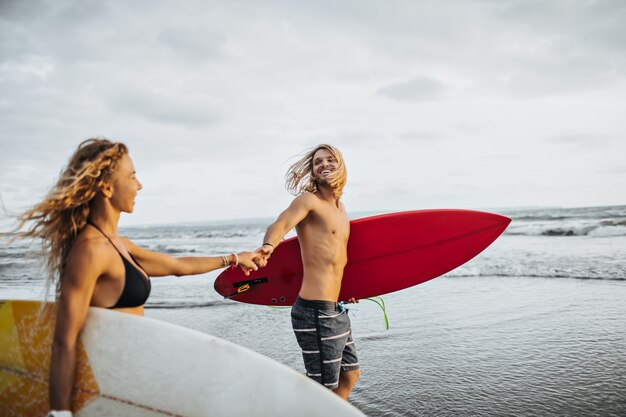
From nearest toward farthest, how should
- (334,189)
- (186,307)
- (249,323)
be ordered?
(334,189) < (249,323) < (186,307)

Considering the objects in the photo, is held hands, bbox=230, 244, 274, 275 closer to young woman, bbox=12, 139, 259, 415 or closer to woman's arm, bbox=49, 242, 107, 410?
young woman, bbox=12, 139, 259, 415

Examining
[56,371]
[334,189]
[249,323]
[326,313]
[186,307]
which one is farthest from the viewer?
[186,307]

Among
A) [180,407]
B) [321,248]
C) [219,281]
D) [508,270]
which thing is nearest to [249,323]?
[219,281]

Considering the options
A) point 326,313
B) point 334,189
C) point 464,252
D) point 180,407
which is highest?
point 334,189

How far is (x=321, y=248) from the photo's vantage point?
3020 millimetres

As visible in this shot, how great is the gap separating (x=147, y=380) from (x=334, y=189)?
174cm

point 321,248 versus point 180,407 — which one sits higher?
point 321,248

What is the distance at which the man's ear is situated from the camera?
77.3 inches

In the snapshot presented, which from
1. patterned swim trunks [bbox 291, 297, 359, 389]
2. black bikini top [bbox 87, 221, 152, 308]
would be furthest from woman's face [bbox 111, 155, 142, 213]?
patterned swim trunks [bbox 291, 297, 359, 389]

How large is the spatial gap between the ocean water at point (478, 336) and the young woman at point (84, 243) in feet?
6.90

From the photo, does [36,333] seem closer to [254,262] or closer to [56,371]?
[56,371]

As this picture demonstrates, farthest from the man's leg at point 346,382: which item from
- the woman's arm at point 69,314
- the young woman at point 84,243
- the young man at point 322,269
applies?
the woman's arm at point 69,314

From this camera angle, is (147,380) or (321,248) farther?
(321,248)

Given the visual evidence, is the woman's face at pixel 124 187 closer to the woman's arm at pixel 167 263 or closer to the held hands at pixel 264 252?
the woman's arm at pixel 167 263
